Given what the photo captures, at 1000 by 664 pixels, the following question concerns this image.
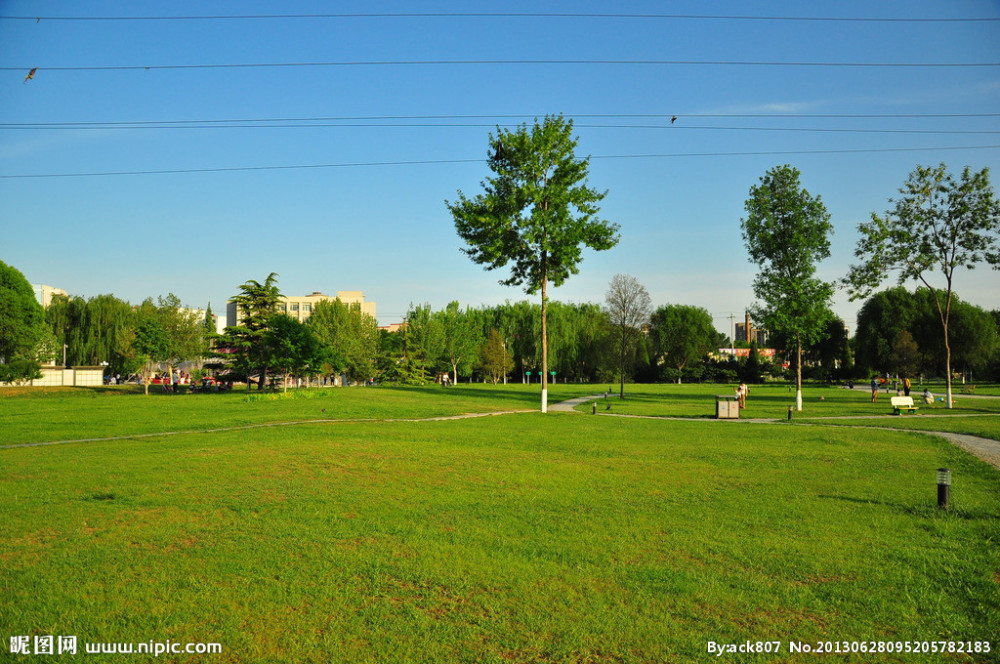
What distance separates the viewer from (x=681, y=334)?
99.9 m

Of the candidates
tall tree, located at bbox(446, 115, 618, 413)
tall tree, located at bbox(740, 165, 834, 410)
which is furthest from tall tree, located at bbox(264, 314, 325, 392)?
tall tree, located at bbox(740, 165, 834, 410)

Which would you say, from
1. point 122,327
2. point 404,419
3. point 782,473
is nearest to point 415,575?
point 782,473

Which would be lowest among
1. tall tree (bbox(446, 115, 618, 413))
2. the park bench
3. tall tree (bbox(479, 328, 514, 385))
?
the park bench

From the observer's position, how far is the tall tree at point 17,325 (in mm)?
53031

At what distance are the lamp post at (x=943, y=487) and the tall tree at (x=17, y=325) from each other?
62.7 meters

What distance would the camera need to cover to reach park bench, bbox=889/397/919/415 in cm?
3164

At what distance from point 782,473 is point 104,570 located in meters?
12.0

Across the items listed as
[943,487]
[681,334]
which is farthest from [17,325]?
[681,334]

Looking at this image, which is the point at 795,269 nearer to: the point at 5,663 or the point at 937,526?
the point at 937,526

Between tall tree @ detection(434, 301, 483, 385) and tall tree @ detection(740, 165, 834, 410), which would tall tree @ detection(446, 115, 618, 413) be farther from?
tall tree @ detection(434, 301, 483, 385)

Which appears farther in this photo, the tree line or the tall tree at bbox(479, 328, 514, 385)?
the tall tree at bbox(479, 328, 514, 385)

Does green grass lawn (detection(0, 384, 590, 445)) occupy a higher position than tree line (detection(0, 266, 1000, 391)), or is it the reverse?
tree line (detection(0, 266, 1000, 391))

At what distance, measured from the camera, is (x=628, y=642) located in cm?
529

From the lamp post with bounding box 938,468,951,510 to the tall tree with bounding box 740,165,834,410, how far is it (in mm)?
29257
